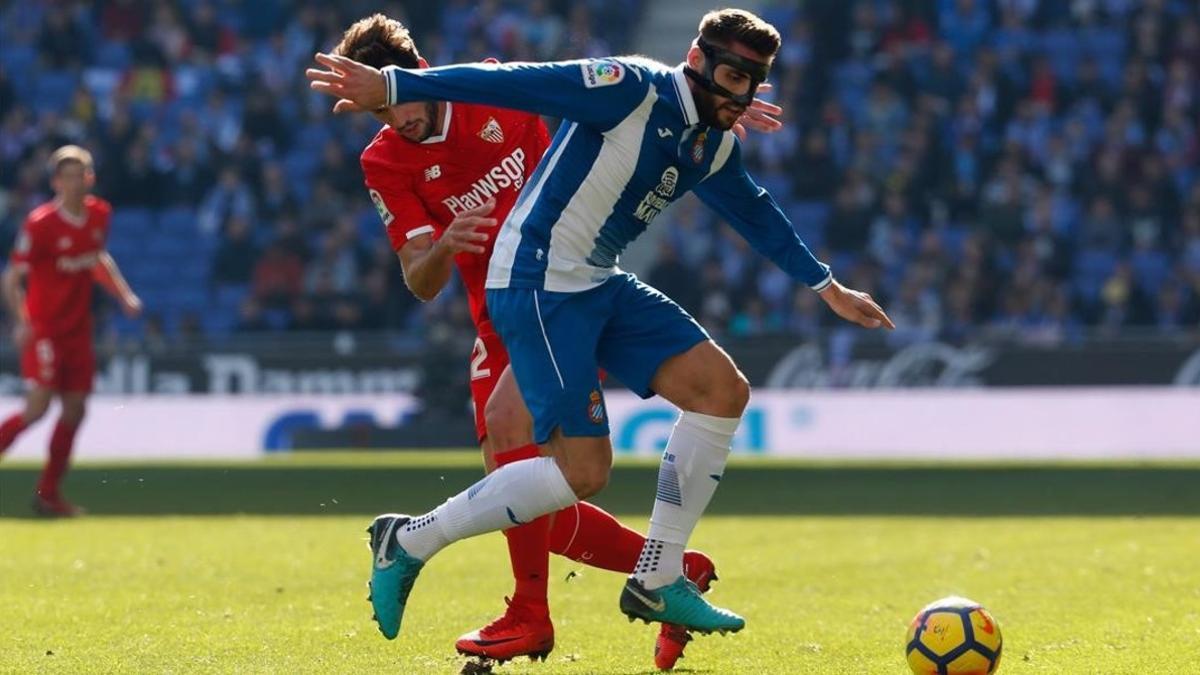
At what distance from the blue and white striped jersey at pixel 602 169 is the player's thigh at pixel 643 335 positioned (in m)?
0.12

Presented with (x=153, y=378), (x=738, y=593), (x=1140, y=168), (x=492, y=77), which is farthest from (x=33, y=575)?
(x=1140, y=168)

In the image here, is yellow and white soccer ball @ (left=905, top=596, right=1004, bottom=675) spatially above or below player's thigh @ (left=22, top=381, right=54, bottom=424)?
above

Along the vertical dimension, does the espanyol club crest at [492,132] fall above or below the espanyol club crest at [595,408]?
above

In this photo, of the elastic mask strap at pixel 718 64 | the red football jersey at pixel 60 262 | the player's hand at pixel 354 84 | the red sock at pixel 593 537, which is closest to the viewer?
the player's hand at pixel 354 84

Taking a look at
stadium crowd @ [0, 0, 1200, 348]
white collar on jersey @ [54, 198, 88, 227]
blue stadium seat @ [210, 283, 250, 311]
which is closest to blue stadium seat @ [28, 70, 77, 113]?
stadium crowd @ [0, 0, 1200, 348]

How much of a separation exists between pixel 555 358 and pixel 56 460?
8.10 m

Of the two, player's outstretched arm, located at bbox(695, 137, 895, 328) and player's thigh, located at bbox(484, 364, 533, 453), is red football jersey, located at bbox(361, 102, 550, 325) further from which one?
player's outstretched arm, located at bbox(695, 137, 895, 328)

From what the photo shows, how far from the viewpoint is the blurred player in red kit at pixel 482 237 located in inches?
254

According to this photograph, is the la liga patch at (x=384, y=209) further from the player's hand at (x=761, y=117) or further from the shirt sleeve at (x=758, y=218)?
the player's hand at (x=761, y=117)

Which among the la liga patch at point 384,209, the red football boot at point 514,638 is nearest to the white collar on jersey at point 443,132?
the la liga patch at point 384,209

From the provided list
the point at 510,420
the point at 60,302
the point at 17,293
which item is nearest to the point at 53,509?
the point at 60,302

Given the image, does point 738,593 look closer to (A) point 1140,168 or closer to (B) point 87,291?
(B) point 87,291

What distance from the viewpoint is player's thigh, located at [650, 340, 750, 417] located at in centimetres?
644

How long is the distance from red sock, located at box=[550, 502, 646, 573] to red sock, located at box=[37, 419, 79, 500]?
7378 millimetres
